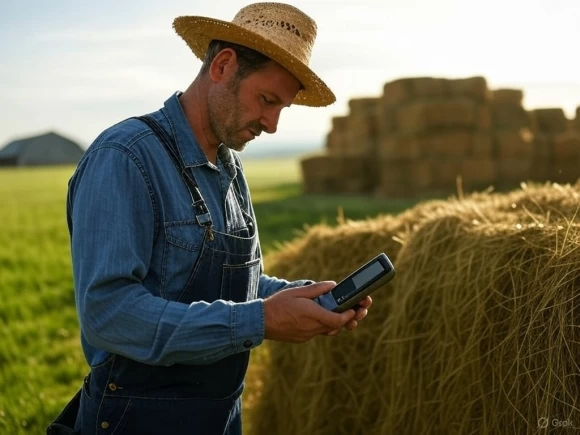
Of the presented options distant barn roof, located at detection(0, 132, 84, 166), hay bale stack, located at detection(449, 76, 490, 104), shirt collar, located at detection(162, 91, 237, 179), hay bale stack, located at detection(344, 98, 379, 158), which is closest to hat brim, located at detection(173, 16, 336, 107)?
shirt collar, located at detection(162, 91, 237, 179)

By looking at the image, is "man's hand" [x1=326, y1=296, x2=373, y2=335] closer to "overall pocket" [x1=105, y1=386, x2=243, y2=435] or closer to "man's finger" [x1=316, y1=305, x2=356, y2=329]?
"man's finger" [x1=316, y1=305, x2=356, y2=329]

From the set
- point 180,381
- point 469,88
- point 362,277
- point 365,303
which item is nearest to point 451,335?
point 365,303

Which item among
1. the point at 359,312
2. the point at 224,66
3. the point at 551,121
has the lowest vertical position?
the point at 359,312

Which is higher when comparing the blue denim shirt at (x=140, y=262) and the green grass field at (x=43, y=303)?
the blue denim shirt at (x=140, y=262)

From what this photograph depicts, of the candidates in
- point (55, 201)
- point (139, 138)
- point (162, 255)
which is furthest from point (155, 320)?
point (55, 201)

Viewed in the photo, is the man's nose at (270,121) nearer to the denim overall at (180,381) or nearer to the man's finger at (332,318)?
the denim overall at (180,381)

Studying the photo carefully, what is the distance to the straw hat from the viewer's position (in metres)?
2.18

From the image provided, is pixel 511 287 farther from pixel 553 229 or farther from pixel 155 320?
pixel 155 320

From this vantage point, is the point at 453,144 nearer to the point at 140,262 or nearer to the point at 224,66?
the point at 224,66

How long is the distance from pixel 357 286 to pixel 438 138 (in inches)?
496

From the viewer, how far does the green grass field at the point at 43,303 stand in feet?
15.7

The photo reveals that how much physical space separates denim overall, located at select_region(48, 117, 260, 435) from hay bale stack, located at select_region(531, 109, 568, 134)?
1522 cm

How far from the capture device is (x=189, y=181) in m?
Result: 2.19

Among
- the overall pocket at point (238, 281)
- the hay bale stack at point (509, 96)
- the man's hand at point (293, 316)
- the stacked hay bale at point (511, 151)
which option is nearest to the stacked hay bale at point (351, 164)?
the hay bale stack at point (509, 96)
